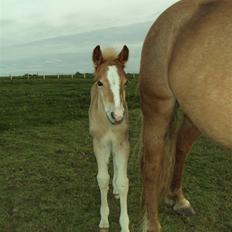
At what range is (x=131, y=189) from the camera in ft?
16.3

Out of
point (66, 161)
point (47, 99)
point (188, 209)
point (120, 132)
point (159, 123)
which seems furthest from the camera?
point (47, 99)

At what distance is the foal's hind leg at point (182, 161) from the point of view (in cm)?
436

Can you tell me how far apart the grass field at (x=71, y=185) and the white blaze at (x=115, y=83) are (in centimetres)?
54

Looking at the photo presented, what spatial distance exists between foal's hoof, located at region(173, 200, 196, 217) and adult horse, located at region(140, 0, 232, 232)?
58 cm

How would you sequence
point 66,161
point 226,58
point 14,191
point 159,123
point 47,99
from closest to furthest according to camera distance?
1. point 226,58
2. point 159,123
3. point 14,191
4. point 66,161
5. point 47,99

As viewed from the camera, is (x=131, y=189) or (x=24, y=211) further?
(x=131, y=189)

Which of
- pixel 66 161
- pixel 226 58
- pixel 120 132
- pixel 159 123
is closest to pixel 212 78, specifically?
pixel 226 58

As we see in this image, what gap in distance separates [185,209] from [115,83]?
5.27 ft

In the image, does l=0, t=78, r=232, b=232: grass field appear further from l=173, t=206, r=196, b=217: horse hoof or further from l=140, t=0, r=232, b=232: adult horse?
l=140, t=0, r=232, b=232: adult horse

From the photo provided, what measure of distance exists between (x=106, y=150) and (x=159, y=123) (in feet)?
2.24

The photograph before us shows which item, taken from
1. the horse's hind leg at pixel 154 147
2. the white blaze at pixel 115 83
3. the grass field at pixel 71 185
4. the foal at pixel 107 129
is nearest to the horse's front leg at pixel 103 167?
the foal at pixel 107 129

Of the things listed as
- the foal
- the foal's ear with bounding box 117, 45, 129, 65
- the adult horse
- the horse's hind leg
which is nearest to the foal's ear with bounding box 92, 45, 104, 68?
the foal

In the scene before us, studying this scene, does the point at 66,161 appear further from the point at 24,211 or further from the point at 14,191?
the point at 24,211

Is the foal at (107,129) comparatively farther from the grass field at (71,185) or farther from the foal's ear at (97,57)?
the grass field at (71,185)
